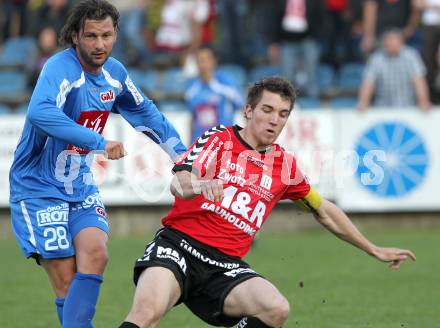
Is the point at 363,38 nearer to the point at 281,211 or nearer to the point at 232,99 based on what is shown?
the point at 281,211

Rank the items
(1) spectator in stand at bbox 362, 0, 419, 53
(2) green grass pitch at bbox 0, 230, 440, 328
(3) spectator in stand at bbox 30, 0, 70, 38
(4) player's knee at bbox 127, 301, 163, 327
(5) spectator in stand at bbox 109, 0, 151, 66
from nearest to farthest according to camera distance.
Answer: (4) player's knee at bbox 127, 301, 163, 327
(2) green grass pitch at bbox 0, 230, 440, 328
(1) spectator in stand at bbox 362, 0, 419, 53
(3) spectator in stand at bbox 30, 0, 70, 38
(5) spectator in stand at bbox 109, 0, 151, 66

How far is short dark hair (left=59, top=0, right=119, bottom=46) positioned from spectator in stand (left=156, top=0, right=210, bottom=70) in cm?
905

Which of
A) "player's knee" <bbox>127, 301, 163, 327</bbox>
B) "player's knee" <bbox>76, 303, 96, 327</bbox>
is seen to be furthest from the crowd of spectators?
"player's knee" <bbox>127, 301, 163, 327</bbox>

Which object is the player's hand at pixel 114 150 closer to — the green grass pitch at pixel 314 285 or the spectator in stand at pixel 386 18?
the green grass pitch at pixel 314 285

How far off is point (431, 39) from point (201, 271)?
9849 millimetres

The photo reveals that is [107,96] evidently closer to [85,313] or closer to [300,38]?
[85,313]

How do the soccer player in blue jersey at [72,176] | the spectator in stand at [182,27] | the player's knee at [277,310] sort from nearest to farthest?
1. the player's knee at [277,310]
2. the soccer player in blue jersey at [72,176]
3. the spectator in stand at [182,27]

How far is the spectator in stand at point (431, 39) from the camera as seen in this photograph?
14.5 meters

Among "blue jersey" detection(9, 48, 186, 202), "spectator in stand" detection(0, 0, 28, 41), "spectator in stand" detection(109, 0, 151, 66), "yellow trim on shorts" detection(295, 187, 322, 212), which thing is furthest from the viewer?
"spectator in stand" detection(0, 0, 28, 41)

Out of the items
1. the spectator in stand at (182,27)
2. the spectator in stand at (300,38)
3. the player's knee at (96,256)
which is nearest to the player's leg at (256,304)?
the player's knee at (96,256)

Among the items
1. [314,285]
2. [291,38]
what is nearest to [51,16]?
[291,38]

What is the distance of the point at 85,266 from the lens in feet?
19.5

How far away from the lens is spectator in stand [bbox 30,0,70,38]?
50.9 feet

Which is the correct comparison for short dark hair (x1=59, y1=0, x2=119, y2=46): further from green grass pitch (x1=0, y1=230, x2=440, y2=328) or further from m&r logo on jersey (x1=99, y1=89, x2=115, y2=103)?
green grass pitch (x1=0, y1=230, x2=440, y2=328)
